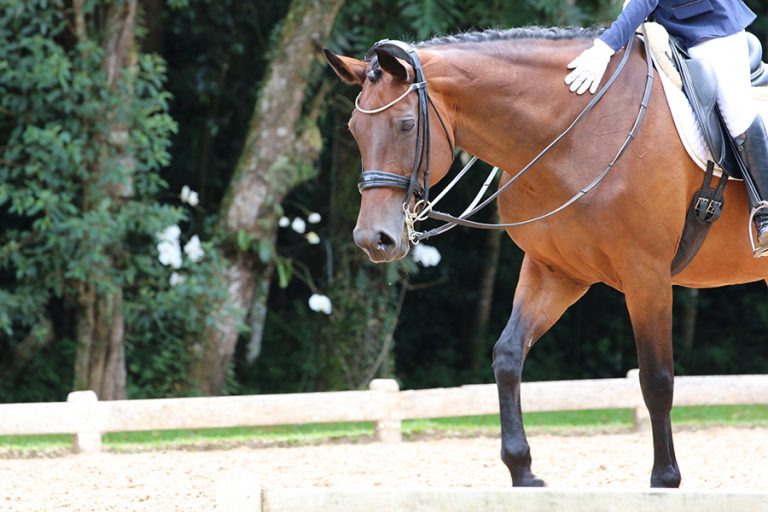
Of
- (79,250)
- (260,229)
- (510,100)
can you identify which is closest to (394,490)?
(510,100)

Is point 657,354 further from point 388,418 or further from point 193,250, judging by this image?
point 193,250

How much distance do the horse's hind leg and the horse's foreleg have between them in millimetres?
503

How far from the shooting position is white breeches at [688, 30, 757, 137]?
5.23 m

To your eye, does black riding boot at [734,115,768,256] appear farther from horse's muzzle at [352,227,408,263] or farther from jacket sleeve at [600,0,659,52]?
horse's muzzle at [352,227,408,263]

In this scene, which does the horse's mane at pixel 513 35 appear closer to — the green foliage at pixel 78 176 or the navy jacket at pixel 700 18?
the navy jacket at pixel 700 18

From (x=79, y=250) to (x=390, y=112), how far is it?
637 cm

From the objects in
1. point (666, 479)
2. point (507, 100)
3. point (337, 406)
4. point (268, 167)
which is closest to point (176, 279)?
point (268, 167)

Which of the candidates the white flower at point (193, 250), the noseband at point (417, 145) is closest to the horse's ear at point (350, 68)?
the noseband at point (417, 145)

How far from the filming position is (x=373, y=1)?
11.7 meters

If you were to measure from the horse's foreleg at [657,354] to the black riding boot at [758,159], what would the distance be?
50 centimetres

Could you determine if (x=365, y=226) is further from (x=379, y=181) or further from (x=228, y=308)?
(x=228, y=308)

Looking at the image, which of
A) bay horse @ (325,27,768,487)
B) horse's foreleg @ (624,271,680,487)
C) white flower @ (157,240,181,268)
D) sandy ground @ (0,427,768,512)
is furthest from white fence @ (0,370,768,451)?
horse's foreleg @ (624,271,680,487)

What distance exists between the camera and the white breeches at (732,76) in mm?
5230

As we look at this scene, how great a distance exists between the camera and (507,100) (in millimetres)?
5039
